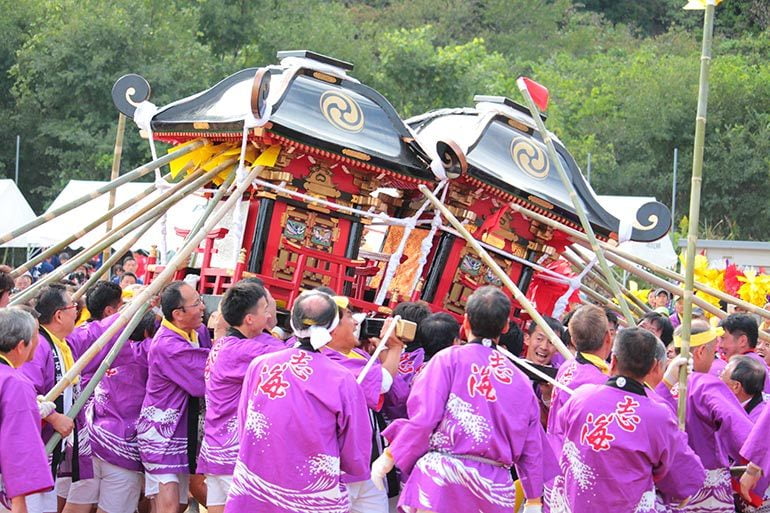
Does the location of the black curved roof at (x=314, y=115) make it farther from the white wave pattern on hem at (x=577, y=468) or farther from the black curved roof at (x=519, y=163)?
the white wave pattern on hem at (x=577, y=468)

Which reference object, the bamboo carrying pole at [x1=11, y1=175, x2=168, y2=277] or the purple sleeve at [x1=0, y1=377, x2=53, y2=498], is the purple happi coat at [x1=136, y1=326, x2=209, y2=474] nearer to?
the bamboo carrying pole at [x1=11, y1=175, x2=168, y2=277]

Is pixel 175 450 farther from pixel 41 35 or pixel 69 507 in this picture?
pixel 41 35

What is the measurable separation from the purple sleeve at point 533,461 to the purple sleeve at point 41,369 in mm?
2747

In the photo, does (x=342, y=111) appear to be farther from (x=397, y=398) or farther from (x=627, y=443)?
(x=627, y=443)

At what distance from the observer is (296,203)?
7.97 m

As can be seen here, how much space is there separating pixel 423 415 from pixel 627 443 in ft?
3.01

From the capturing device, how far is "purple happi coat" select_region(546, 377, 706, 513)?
5.16m

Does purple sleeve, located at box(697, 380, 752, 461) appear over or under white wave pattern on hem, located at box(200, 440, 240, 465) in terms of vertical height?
A: over

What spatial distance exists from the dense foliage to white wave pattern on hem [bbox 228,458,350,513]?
70.3 feet

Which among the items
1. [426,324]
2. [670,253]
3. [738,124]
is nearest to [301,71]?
[426,324]

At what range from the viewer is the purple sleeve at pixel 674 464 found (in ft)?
17.0

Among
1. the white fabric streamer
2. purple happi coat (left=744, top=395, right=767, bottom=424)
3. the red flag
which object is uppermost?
the red flag

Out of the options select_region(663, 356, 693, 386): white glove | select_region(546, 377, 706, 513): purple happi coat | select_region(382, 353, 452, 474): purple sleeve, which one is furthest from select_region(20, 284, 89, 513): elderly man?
select_region(663, 356, 693, 386): white glove

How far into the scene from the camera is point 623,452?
517 centimetres
